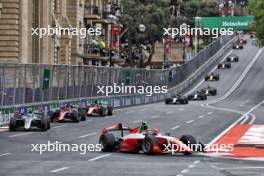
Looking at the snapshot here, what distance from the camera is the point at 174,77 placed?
88.7 m

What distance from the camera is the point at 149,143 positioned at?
23828 millimetres

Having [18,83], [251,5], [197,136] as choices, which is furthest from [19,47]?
[251,5]

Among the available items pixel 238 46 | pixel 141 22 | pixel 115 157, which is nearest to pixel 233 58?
pixel 141 22

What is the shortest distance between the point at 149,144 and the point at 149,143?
3 centimetres

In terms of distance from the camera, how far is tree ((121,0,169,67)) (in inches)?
4887

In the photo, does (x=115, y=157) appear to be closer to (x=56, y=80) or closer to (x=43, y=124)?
(x=43, y=124)

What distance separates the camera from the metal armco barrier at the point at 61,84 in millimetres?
39562

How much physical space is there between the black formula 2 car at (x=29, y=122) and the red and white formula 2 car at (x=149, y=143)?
906 centimetres

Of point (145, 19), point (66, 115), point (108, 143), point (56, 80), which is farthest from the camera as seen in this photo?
point (145, 19)

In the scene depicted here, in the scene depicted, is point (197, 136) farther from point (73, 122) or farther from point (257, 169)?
point (257, 169)

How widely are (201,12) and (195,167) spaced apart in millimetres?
154347

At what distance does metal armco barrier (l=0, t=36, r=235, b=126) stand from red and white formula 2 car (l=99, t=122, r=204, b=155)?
13917 millimetres

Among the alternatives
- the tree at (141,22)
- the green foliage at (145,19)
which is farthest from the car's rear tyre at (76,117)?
the green foliage at (145,19)

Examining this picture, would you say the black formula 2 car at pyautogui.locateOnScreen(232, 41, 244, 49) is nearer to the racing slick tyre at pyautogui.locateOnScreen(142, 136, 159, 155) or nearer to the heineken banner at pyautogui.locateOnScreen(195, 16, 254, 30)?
the heineken banner at pyautogui.locateOnScreen(195, 16, 254, 30)
